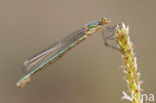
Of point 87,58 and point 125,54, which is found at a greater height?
point 87,58

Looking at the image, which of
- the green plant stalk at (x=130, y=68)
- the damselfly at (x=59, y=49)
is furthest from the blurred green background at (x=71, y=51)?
the green plant stalk at (x=130, y=68)

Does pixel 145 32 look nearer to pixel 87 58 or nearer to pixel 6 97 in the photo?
pixel 87 58

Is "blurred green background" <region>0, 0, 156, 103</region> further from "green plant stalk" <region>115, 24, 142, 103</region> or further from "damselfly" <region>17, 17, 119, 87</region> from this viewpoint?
"green plant stalk" <region>115, 24, 142, 103</region>

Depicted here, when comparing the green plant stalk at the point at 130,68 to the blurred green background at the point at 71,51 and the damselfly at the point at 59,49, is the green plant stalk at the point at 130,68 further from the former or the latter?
the blurred green background at the point at 71,51

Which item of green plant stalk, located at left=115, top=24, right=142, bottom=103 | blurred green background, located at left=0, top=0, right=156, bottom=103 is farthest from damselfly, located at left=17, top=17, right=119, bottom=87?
blurred green background, located at left=0, top=0, right=156, bottom=103

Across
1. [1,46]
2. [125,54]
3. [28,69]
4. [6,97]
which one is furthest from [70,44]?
[1,46]

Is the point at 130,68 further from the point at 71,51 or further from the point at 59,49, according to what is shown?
the point at 71,51

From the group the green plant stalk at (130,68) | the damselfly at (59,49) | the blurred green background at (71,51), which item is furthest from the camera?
the blurred green background at (71,51)
